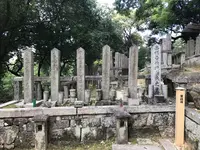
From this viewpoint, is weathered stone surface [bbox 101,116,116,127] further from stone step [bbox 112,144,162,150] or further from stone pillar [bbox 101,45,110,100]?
stone pillar [bbox 101,45,110,100]

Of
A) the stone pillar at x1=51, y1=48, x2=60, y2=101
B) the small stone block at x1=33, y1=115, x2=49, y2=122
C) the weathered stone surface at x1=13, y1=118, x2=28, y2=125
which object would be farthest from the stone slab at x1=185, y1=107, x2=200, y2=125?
the weathered stone surface at x1=13, y1=118, x2=28, y2=125

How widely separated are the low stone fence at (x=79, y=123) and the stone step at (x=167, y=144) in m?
0.24

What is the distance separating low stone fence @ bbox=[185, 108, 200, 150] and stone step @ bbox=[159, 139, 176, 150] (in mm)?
325

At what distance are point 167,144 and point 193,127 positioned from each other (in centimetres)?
61

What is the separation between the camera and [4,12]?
9.95 metres

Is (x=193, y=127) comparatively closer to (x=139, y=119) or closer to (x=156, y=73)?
(x=139, y=119)

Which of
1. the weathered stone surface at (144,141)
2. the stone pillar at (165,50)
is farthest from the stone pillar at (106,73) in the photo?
the stone pillar at (165,50)

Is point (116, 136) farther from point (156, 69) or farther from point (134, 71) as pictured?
point (156, 69)

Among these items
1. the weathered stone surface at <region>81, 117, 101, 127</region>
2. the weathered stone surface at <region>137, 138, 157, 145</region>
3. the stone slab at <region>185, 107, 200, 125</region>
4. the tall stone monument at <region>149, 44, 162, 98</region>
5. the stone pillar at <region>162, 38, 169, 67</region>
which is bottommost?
the weathered stone surface at <region>137, 138, 157, 145</region>

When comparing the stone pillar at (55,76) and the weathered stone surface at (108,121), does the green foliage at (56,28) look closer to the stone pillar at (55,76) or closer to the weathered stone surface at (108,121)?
the stone pillar at (55,76)

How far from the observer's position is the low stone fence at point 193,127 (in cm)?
309

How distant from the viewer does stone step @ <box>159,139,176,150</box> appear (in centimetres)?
336

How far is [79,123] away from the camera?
381 centimetres

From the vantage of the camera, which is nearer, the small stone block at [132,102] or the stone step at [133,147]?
the stone step at [133,147]
